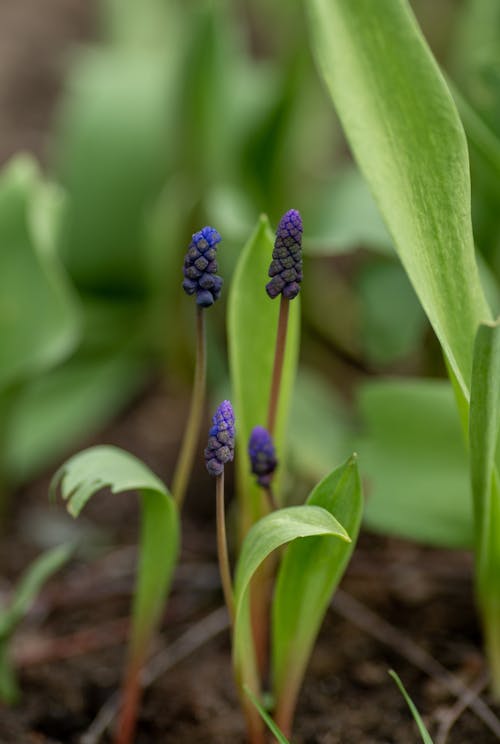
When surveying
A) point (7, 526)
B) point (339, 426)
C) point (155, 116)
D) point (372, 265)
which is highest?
point (155, 116)

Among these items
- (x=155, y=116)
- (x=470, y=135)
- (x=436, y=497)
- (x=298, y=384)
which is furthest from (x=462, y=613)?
(x=155, y=116)

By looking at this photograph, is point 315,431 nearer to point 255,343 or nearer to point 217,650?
point 217,650

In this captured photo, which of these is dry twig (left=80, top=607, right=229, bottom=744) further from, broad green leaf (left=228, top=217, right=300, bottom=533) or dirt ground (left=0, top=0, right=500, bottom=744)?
broad green leaf (left=228, top=217, right=300, bottom=533)

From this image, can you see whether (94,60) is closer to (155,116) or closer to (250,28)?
(155,116)

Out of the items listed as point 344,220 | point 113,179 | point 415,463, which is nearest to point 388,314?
point 344,220

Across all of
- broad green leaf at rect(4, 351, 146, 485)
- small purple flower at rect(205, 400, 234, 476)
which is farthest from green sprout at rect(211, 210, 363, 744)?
broad green leaf at rect(4, 351, 146, 485)

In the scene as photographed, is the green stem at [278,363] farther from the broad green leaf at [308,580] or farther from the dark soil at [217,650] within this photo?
the dark soil at [217,650]

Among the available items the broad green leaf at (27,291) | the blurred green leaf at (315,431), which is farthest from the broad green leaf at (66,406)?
the blurred green leaf at (315,431)
